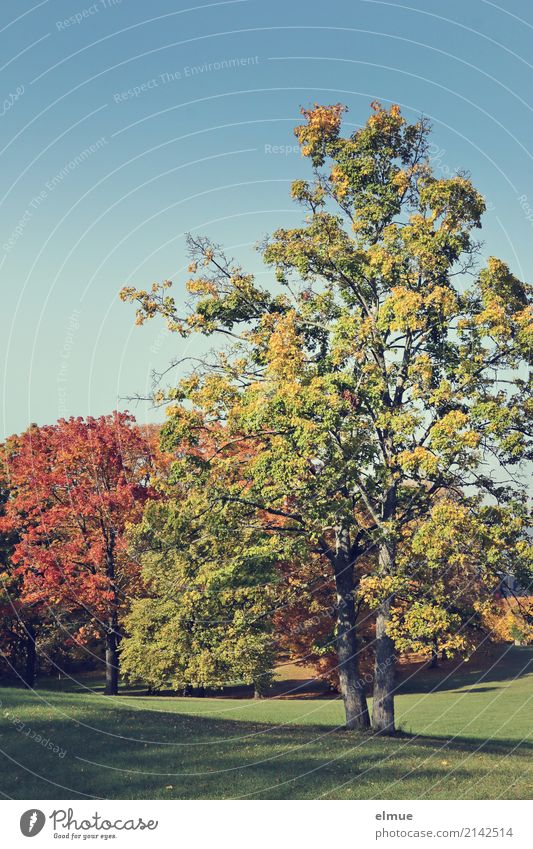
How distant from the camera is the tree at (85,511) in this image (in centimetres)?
3816

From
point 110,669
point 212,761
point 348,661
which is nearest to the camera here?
point 212,761

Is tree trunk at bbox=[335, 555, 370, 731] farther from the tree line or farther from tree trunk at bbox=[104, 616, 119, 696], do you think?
tree trunk at bbox=[104, 616, 119, 696]

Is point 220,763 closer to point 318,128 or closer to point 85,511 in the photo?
point 318,128

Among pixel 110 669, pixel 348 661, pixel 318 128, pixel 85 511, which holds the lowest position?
pixel 348 661

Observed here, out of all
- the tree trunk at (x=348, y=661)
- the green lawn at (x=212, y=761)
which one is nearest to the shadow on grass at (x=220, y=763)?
the green lawn at (x=212, y=761)

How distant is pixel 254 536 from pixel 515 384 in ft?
29.5

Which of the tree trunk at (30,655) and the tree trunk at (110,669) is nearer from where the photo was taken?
the tree trunk at (110,669)

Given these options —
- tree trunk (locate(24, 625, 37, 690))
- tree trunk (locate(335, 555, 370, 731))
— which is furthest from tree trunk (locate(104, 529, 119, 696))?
tree trunk (locate(335, 555, 370, 731))

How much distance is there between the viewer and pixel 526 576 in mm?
21078

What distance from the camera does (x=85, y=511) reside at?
3831 cm

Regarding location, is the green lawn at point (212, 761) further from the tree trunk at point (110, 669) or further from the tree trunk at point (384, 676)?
the tree trunk at point (110, 669)

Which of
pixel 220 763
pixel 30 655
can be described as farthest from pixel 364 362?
pixel 30 655

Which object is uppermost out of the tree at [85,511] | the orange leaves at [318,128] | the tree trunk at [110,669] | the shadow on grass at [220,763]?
the orange leaves at [318,128]

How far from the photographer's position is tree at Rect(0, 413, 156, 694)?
38156mm
